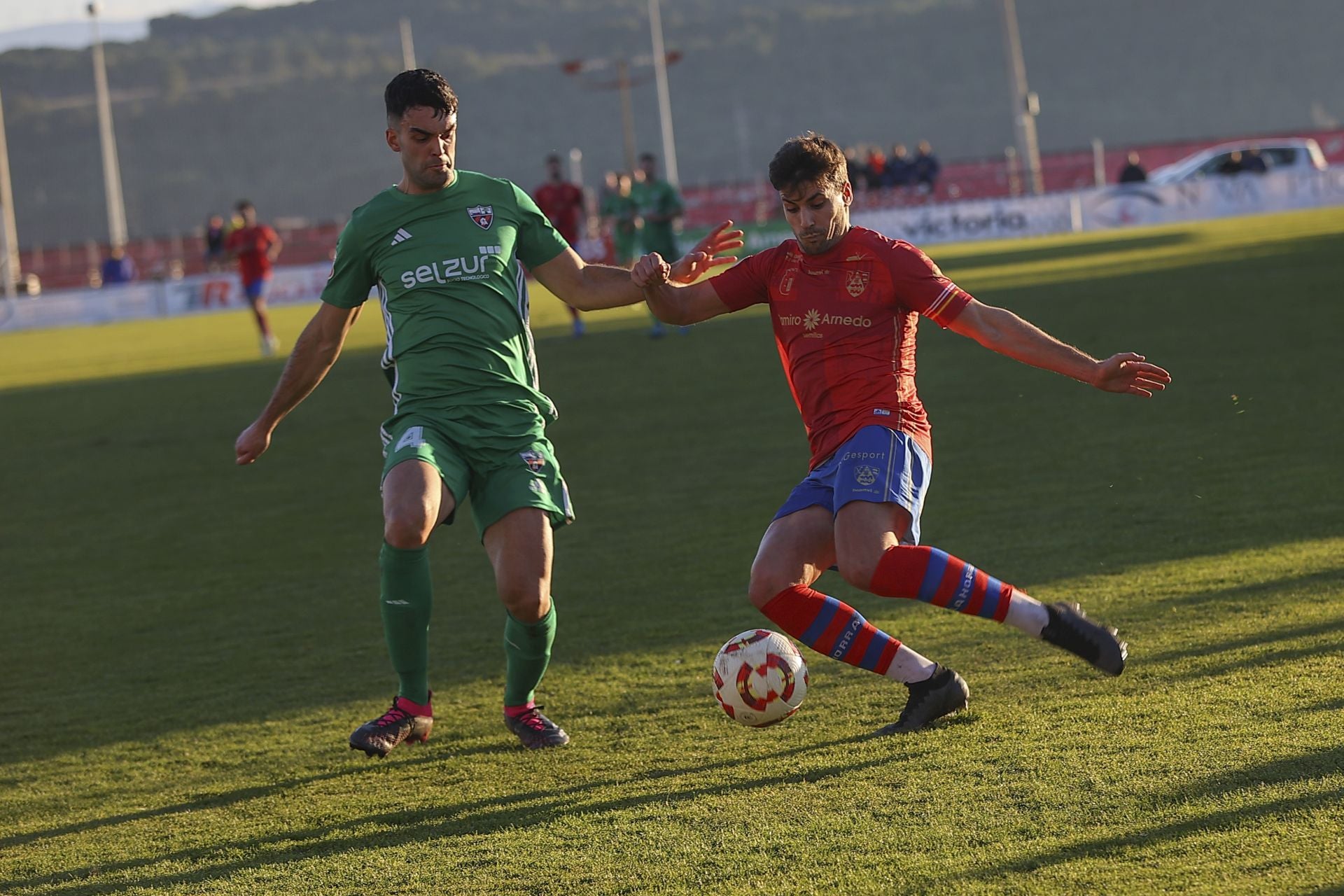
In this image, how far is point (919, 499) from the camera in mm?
5031

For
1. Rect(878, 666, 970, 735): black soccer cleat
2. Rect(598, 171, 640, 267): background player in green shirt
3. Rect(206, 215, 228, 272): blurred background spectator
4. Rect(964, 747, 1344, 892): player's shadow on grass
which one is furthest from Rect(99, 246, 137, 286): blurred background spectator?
Rect(964, 747, 1344, 892): player's shadow on grass

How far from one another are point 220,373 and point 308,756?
1535 centimetres

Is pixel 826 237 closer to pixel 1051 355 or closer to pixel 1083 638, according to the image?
pixel 1051 355

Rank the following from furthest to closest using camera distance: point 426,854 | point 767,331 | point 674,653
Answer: point 767,331
point 674,653
point 426,854

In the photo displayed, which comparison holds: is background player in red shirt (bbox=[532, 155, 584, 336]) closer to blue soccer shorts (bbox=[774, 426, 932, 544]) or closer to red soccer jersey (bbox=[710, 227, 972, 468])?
red soccer jersey (bbox=[710, 227, 972, 468])

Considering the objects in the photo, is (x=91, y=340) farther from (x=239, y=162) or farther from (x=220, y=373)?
(x=239, y=162)

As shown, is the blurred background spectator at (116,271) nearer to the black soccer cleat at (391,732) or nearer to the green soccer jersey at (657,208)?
the green soccer jersey at (657,208)

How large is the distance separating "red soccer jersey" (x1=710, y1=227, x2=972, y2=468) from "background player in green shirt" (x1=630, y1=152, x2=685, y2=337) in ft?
48.1

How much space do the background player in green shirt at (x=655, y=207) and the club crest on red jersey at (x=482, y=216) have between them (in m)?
14.4

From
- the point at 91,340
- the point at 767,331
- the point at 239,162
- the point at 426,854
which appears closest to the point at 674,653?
the point at 426,854

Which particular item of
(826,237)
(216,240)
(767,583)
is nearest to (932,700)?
(767,583)

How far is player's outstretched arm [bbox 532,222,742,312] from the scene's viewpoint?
544 centimetres

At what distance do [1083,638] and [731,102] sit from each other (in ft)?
390

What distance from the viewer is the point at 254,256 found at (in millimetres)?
22969
